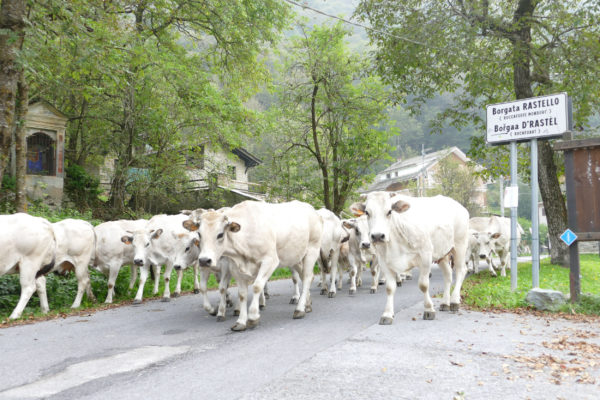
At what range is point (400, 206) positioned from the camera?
25.3ft

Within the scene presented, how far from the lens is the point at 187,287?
13828 millimetres

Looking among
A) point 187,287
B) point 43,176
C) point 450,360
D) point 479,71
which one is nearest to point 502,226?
point 479,71

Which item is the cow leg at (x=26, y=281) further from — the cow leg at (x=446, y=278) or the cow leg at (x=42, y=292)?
the cow leg at (x=446, y=278)

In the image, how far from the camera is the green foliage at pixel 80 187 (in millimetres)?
26516

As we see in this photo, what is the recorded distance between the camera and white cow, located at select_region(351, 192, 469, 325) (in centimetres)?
768

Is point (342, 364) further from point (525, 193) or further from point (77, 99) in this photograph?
point (525, 193)

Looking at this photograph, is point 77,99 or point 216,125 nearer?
point 216,125

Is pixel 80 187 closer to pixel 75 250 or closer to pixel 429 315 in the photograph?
pixel 75 250

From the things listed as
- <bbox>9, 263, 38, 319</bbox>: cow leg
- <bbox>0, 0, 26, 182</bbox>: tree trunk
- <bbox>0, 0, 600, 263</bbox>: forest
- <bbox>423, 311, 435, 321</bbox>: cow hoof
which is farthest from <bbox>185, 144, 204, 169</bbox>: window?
<bbox>423, 311, 435, 321</bbox>: cow hoof

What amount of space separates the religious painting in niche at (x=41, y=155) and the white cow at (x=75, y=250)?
17.1m

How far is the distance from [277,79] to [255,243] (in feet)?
60.7

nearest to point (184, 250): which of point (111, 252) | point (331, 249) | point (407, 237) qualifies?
point (111, 252)

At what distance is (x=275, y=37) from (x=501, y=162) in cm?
1124

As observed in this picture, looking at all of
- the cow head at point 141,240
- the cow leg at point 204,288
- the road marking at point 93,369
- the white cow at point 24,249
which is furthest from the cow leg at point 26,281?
the road marking at point 93,369
